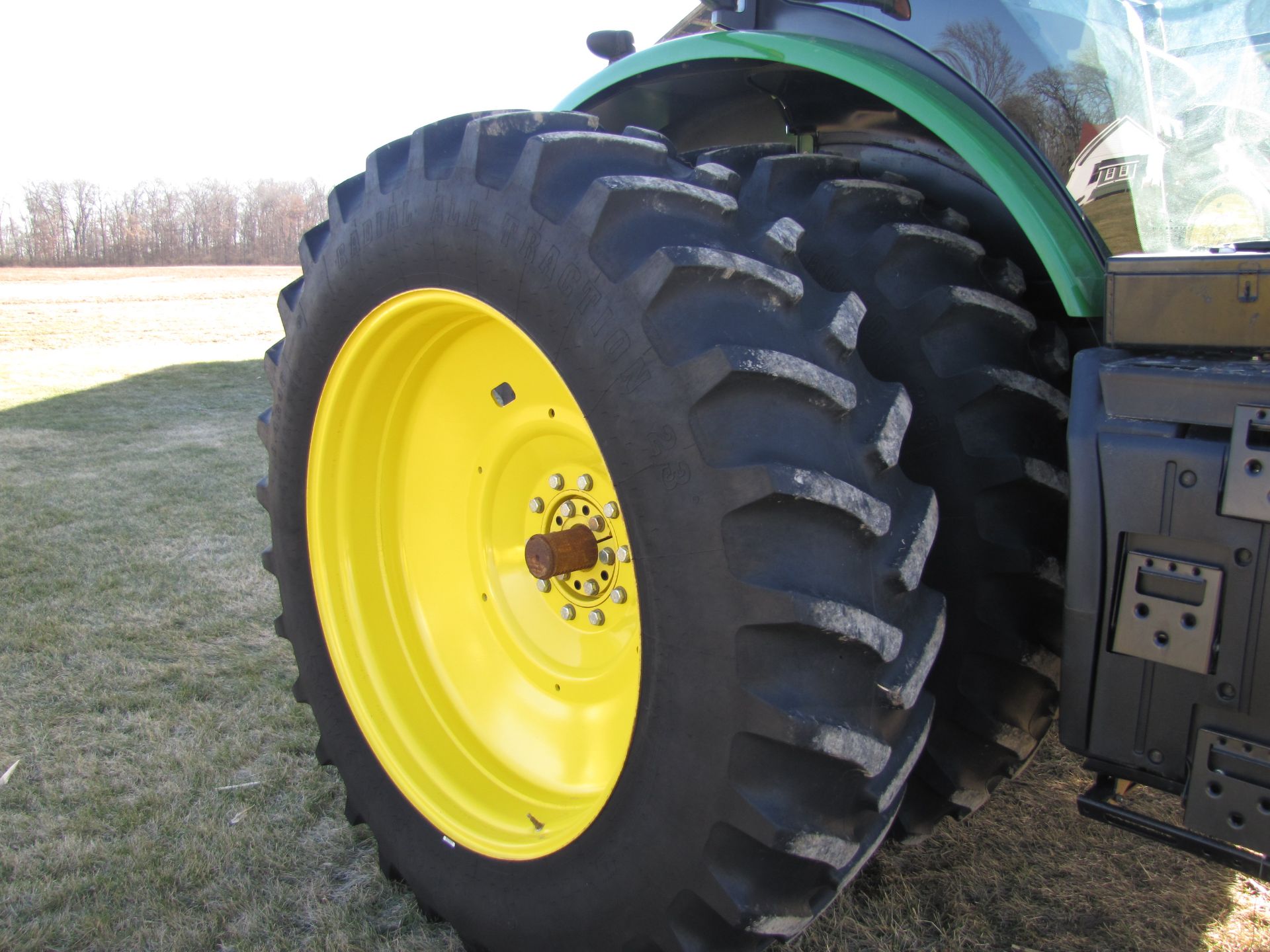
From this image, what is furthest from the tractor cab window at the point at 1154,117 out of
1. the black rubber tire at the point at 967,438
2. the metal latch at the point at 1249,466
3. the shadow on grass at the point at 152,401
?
the shadow on grass at the point at 152,401

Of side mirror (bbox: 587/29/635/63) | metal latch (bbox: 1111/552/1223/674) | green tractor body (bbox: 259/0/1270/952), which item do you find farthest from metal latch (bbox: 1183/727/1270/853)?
side mirror (bbox: 587/29/635/63)

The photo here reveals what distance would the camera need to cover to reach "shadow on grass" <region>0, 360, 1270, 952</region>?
187 cm

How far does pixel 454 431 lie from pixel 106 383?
6865 mm

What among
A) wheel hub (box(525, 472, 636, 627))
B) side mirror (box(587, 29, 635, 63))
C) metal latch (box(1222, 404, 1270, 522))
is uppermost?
side mirror (box(587, 29, 635, 63))

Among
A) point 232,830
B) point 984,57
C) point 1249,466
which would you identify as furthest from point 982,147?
point 232,830

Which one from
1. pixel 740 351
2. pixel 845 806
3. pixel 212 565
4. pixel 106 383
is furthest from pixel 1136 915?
pixel 106 383

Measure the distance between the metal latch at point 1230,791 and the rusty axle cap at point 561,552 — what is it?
3.15 ft

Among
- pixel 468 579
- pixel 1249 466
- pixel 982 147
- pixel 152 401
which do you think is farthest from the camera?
pixel 152 401

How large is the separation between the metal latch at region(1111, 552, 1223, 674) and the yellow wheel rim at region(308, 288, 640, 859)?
77 cm

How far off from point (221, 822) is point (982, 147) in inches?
79.4

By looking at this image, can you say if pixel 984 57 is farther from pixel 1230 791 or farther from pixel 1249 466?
pixel 1230 791

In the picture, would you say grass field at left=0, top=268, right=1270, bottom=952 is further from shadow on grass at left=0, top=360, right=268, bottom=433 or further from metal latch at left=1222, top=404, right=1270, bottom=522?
shadow on grass at left=0, top=360, right=268, bottom=433

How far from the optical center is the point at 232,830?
2176mm

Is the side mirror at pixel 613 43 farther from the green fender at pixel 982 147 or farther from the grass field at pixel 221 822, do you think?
the grass field at pixel 221 822
